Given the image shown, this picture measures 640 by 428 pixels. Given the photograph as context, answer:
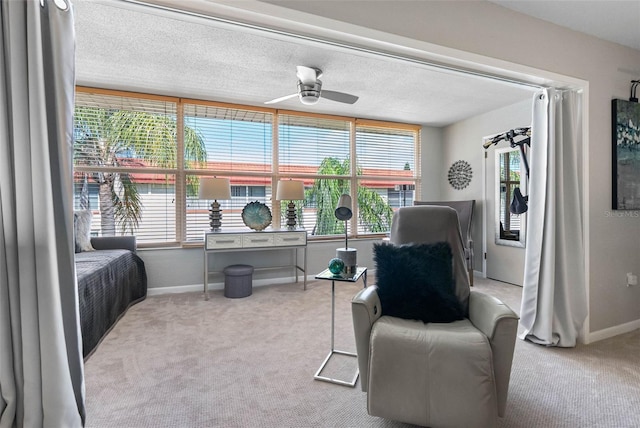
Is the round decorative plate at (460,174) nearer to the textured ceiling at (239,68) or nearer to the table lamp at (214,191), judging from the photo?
the textured ceiling at (239,68)

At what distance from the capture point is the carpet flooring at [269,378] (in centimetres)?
168

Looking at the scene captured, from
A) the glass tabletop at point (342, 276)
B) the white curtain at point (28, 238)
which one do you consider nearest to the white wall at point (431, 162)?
the glass tabletop at point (342, 276)

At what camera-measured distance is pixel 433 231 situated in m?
2.10

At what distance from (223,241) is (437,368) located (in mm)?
2885

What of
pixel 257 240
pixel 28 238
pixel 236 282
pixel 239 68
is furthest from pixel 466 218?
pixel 28 238

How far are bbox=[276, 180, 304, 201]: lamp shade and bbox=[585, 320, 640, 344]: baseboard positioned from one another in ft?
10.4

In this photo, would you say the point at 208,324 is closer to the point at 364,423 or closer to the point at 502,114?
the point at 364,423

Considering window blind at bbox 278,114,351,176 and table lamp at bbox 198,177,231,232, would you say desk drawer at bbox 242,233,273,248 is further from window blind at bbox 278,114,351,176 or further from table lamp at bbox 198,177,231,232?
window blind at bbox 278,114,351,176

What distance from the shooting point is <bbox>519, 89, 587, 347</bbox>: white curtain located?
2.47 metres

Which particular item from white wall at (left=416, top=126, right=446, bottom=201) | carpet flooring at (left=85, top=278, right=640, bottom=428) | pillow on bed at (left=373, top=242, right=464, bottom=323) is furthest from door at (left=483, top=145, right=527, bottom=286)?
pillow on bed at (left=373, top=242, right=464, bottom=323)

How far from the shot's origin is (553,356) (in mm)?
2346

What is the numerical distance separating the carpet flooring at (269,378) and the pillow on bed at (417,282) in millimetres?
567

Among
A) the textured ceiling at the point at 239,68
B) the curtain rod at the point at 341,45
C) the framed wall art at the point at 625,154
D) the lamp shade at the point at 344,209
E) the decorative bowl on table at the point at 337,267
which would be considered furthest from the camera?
the framed wall art at the point at 625,154

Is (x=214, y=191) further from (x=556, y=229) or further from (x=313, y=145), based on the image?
(x=556, y=229)
